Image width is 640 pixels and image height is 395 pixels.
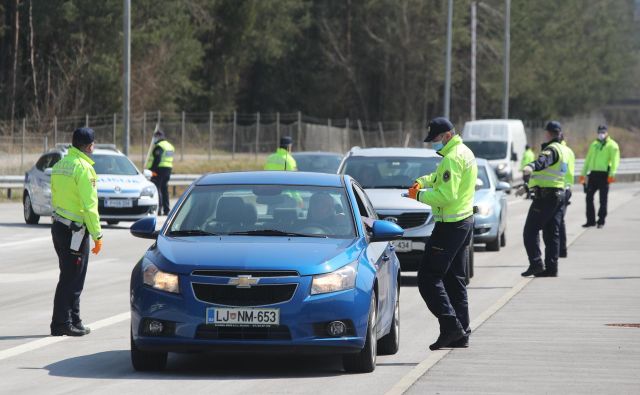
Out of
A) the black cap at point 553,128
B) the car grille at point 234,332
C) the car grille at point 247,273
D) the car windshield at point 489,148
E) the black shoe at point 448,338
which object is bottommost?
the car windshield at point 489,148

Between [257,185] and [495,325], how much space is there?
306cm

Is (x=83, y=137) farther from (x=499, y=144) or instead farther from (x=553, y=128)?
(x=499, y=144)

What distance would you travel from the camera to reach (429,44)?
76.5 m

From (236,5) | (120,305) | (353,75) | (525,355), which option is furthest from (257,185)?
(353,75)

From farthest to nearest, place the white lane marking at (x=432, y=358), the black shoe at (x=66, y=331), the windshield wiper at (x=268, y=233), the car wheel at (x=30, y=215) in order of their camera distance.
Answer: the car wheel at (x=30, y=215) → the black shoe at (x=66, y=331) → the windshield wiper at (x=268, y=233) → the white lane marking at (x=432, y=358)

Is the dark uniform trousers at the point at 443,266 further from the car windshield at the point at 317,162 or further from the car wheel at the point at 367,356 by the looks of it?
the car windshield at the point at 317,162

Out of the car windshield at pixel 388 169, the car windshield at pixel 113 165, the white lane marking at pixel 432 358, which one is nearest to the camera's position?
the white lane marking at pixel 432 358

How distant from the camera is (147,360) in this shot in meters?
10.2

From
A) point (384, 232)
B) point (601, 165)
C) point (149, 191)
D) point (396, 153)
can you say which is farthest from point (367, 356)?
point (601, 165)

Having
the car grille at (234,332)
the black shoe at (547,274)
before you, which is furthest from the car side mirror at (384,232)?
the black shoe at (547,274)

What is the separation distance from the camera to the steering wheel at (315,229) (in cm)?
1080

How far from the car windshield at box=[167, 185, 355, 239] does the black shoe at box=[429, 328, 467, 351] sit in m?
1.19

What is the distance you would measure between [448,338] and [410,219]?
21.1 ft

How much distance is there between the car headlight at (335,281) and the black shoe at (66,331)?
3219 mm
